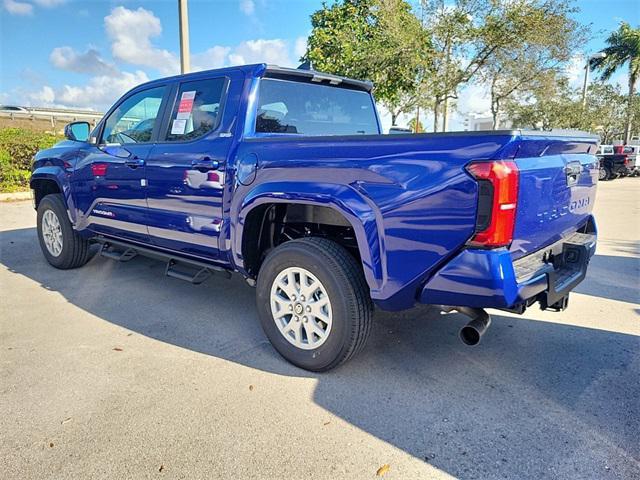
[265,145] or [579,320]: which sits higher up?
[265,145]

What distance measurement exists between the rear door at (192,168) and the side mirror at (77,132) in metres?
1.43

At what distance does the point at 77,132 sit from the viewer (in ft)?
16.1

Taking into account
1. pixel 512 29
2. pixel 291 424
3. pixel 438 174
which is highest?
pixel 512 29

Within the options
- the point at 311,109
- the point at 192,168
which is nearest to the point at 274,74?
the point at 311,109


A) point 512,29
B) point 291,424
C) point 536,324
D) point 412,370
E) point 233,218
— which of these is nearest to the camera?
point 291,424

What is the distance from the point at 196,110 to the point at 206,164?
0.59m

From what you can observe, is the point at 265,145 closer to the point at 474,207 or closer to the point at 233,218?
the point at 233,218

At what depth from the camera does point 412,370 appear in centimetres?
310

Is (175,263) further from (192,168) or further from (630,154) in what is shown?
(630,154)

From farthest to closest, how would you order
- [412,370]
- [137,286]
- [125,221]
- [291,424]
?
1. [137,286]
2. [125,221]
3. [412,370]
4. [291,424]

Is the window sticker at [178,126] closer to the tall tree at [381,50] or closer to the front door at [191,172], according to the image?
the front door at [191,172]

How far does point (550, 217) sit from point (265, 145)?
179 cm

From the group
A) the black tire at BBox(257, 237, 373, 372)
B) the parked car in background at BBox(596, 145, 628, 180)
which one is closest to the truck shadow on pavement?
the black tire at BBox(257, 237, 373, 372)

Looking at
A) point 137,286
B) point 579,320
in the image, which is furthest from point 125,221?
point 579,320
